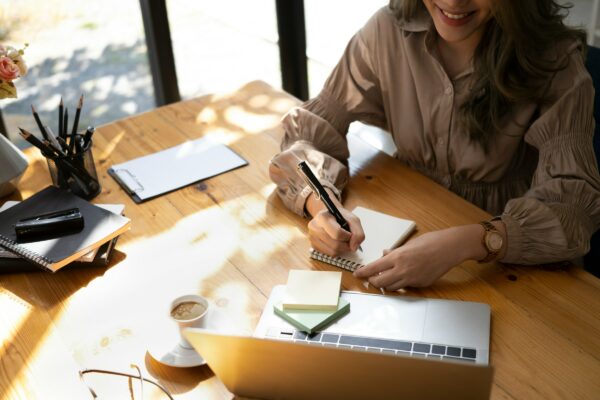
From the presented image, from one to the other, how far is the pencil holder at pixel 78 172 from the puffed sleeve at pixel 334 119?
0.42 meters

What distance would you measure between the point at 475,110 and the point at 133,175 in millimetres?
826

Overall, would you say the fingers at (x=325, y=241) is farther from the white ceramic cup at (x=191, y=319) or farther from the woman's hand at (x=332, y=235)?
the white ceramic cup at (x=191, y=319)

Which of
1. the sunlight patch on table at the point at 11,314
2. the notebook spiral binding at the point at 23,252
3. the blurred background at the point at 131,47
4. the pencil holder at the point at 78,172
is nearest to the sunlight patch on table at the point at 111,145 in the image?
the pencil holder at the point at 78,172

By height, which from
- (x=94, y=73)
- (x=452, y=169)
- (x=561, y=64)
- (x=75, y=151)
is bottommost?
(x=94, y=73)

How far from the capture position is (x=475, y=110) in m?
1.49

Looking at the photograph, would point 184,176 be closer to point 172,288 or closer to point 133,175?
point 133,175

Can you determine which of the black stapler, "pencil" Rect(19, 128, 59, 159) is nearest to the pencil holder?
"pencil" Rect(19, 128, 59, 159)

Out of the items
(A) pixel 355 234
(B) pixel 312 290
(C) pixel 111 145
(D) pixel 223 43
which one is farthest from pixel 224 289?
(D) pixel 223 43

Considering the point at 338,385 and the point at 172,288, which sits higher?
the point at 338,385

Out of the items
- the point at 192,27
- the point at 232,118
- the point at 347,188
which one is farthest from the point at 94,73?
the point at 347,188

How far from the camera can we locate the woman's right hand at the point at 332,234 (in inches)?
50.3

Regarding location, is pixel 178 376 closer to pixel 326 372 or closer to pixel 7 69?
pixel 326 372

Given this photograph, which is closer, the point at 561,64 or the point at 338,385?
the point at 338,385

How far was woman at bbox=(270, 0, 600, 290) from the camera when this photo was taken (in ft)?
4.10
